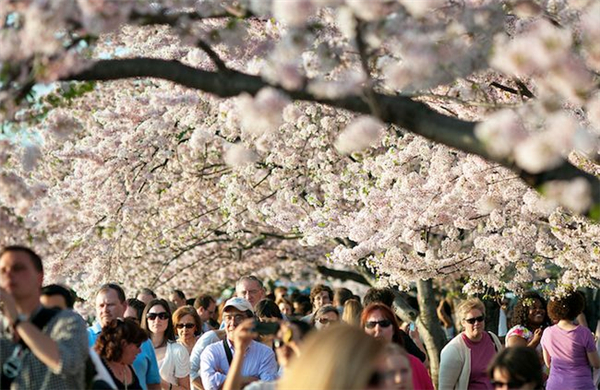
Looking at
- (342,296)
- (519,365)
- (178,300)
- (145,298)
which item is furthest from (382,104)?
(178,300)

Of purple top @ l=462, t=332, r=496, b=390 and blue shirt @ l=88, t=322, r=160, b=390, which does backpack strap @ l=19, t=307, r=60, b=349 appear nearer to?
blue shirt @ l=88, t=322, r=160, b=390

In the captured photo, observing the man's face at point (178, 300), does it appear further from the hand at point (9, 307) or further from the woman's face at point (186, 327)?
the hand at point (9, 307)

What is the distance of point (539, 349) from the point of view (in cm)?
1194

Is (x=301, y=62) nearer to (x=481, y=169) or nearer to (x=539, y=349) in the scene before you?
(x=481, y=169)

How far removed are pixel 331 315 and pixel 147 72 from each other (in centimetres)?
499

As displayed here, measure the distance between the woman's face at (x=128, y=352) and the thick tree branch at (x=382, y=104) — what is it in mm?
2301

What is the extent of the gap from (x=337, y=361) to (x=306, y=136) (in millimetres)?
10309

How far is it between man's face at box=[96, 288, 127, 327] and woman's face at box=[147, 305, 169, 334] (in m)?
1.08

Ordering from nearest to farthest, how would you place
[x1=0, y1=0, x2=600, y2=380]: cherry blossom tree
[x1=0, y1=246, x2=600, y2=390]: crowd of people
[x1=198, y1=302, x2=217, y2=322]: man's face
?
1. [x1=0, y1=246, x2=600, y2=390]: crowd of people
2. [x1=0, y1=0, x2=600, y2=380]: cherry blossom tree
3. [x1=198, y1=302, x2=217, y2=322]: man's face

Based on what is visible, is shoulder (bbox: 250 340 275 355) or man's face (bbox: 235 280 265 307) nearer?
shoulder (bbox: 250 340 275 355)

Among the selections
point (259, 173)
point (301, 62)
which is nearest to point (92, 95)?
point (259, 173)

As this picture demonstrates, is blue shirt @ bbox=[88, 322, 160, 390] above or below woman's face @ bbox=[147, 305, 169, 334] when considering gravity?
below

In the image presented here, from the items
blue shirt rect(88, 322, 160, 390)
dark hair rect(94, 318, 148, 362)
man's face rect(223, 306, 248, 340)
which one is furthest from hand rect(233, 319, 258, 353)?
man's face rect(223, 306, 248, 340)

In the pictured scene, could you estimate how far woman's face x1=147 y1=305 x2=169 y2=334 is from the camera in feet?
34.0
